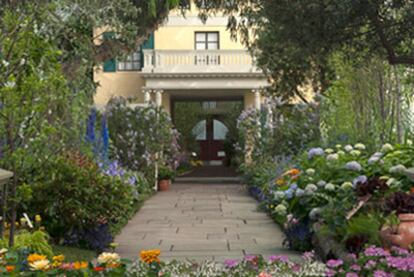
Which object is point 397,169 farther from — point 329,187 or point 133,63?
point 133,63

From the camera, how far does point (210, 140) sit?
114ft

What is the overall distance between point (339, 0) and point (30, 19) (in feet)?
12.0

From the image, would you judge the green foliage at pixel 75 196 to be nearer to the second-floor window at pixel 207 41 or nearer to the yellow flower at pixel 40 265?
the yellow flower at pixel 40 265

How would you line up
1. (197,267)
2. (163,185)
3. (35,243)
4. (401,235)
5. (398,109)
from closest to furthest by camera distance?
1. (197,267)
2. (401,235)
3. (35,243)
4. (398,109)
5. (163,185)

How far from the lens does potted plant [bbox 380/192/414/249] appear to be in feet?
19.6

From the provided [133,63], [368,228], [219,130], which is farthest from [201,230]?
[219,130]

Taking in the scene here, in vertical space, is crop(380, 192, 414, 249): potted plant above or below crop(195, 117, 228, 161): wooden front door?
below

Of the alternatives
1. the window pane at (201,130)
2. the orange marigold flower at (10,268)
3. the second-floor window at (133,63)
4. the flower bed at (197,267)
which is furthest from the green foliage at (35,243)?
the window pane at (201,130)

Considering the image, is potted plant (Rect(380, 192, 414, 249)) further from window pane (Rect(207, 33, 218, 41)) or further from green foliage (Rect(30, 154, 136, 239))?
window pane (Rect(207, 33, 218, 41))

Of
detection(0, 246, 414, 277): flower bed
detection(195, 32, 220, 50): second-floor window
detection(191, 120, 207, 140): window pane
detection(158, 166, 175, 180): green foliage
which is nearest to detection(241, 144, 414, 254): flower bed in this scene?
detection(0, 246, 414, 277): flower bed

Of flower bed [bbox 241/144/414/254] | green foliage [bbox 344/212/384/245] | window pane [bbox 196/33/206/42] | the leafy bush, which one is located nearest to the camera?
green foliage [bbox 344/212/384/245]

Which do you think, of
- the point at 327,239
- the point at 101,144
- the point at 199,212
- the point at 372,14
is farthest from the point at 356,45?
the point at 101,144

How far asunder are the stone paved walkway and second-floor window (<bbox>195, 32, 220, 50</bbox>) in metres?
9.95

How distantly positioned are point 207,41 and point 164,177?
7.18 m
